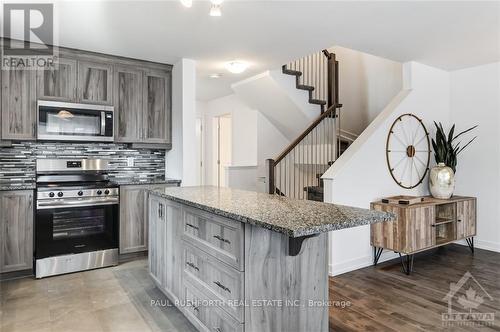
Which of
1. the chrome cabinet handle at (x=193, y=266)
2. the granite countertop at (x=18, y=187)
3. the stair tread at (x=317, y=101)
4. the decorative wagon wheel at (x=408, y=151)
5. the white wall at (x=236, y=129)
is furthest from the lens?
the white wall at (x=236, y=129)

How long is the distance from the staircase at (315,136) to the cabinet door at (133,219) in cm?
187

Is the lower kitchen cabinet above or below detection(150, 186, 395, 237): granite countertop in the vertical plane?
below

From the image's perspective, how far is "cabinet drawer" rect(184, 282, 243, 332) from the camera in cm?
182

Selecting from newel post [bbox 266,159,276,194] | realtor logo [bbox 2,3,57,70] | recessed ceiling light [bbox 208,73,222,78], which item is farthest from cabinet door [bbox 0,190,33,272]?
recessed ceiling light [bbox 208,73,222,78]

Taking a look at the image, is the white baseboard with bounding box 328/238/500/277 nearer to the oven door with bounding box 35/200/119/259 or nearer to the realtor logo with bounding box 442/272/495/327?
the realtor logo with bounding box 442/272/495/327

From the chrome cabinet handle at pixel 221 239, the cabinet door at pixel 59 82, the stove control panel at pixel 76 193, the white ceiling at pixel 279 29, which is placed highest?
the white ceiling at pixel 279 29

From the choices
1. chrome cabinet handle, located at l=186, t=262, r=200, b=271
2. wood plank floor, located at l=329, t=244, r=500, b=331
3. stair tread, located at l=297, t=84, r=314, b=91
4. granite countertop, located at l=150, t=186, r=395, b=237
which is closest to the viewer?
granite countertop, located at l=150, t=186, r=395, b=237

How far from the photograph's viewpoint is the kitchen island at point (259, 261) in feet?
5.53

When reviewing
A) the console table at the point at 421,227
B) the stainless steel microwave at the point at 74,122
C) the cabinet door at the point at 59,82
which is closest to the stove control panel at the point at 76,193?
the stainless steel microwave at the point at 74,122

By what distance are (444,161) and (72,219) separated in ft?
15.2

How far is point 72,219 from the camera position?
3.49m

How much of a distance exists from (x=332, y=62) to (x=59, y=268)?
4690 mm

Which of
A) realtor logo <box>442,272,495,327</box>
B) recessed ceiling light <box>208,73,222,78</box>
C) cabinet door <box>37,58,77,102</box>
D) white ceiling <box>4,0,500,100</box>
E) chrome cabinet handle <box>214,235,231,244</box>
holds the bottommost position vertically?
realtor logo <box>442,272,495,327</box>

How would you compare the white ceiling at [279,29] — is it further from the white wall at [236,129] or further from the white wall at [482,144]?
the white wall at [236,129]
